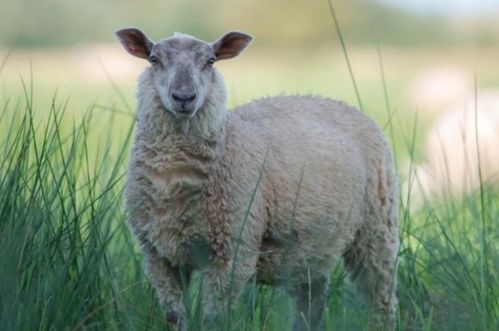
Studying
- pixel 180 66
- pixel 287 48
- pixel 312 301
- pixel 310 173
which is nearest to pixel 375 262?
pixel 312 301

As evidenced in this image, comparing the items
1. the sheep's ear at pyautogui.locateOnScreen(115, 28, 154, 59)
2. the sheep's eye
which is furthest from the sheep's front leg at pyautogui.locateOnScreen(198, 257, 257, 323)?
the sheep's ear at pyautogui.locateOnScreen(115, 28, 154, 59)

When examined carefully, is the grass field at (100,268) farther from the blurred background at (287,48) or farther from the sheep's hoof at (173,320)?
the blurred background at (287,48)

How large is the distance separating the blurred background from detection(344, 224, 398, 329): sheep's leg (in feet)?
19.9

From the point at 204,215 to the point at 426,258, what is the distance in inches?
62.2

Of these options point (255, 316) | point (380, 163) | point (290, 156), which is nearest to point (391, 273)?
point (380, 163)

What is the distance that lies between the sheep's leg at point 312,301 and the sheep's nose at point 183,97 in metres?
1.37

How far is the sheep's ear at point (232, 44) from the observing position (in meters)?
4.80

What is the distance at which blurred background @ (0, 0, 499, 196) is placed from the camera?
2117 centimetres

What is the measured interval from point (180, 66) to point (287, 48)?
→ 4065 centimetres

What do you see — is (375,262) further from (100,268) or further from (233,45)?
(100,268)

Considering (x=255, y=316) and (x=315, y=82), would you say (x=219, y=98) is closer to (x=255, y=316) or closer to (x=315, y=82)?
(x=255, y=316)

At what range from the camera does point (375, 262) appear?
5320 mm

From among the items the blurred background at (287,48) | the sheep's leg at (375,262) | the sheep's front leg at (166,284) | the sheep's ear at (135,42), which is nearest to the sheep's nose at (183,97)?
the sheep's ear at (135,42)

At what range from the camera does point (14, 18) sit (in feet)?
98.0
